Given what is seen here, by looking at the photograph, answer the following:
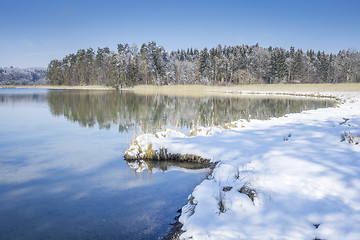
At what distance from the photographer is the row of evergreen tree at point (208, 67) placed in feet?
224

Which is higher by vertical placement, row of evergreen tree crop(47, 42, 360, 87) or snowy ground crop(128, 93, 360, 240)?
row of evergreen tree crop(47, 42, 360, 87)

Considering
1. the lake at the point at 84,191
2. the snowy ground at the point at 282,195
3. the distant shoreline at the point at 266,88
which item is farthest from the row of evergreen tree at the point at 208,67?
the snowy ground at the point at 282,195

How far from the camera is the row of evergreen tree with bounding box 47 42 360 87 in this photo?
68.4 metres

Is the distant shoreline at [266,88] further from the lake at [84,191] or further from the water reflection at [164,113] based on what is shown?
the lake at [84,191]

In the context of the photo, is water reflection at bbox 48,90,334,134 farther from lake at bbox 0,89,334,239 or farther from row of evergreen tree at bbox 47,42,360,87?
row of evergreen tree at bbox 47,42,360,87

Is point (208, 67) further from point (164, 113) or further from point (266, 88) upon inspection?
point (164, 113)

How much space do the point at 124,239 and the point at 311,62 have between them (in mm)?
102025

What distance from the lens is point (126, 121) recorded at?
637 inches

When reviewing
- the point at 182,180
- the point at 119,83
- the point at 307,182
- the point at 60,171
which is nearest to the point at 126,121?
the point at 60,171

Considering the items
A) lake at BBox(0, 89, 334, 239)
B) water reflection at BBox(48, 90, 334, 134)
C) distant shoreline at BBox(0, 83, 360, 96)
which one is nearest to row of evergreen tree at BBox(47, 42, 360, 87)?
distant shoreline at BBox(0, 83, 360, 96)

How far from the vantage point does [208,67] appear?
8400 cm

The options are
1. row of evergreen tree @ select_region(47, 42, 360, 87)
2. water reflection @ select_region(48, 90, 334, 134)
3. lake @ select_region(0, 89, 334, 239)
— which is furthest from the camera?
row of evergreen tree @ select_region(47, 42, 360, 87)

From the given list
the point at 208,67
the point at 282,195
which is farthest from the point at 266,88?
the point at 282,195

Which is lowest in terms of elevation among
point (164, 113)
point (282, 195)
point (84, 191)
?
point (84, 191)
